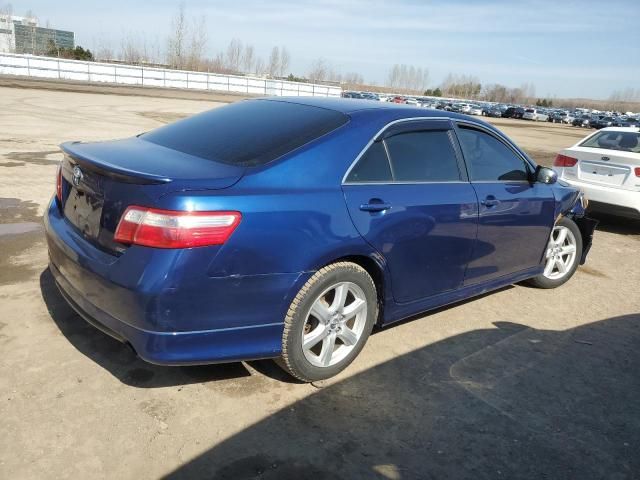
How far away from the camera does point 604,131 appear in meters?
8.34

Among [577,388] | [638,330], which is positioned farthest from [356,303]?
[638,330]

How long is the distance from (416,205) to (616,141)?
5.98 metres

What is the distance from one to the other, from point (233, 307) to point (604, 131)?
7.64m

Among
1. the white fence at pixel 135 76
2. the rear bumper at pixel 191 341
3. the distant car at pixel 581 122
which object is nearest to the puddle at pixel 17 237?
the rear bumper at pixel 191 341

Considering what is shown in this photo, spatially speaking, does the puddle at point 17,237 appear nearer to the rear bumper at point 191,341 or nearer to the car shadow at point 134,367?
the car shadow at point 134,367

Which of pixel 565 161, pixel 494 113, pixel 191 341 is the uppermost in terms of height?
pixel 565 161

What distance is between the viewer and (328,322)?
3209 millimetres

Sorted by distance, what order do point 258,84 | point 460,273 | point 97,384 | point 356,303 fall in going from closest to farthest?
1. point 97,384
2. point 356,303
3. point 460,273
4. point 258,84

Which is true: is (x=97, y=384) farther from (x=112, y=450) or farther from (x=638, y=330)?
(x=638, y=330)

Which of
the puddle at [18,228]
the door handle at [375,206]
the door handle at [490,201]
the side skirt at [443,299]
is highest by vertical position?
the door handle at [375,206]

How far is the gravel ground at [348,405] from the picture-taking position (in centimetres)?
256

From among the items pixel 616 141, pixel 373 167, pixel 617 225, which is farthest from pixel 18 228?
pixel 617 225

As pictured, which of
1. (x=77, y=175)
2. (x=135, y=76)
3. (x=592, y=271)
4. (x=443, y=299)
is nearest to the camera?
(x=77, y=175)

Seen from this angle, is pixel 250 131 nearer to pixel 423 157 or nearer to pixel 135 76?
pixel 423 157
